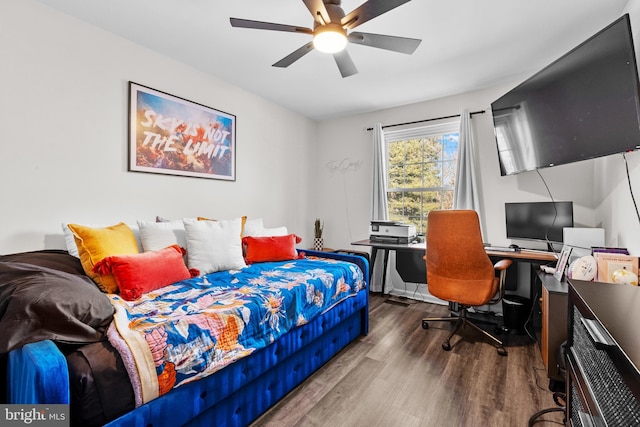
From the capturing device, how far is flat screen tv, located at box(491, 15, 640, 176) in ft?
4.89

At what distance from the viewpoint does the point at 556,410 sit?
160 centimetres

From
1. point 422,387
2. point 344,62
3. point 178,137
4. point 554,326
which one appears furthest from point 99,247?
point 554,326

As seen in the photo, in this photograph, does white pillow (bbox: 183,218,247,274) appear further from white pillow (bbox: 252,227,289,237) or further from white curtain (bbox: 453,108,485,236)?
white curtain (bbox: 453,108,485,236)

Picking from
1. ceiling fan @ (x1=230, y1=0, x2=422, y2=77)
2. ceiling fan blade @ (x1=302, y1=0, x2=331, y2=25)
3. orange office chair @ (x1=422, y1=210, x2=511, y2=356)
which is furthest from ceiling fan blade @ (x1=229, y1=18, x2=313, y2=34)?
orange office chair @ (x1=422, y1=210, x2=511, y2=356)

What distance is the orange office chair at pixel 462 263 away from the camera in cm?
231

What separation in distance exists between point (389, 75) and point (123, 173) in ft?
8.74

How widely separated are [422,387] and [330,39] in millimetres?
2288

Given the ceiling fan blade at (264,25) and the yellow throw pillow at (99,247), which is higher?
the ceiling fan blade at (264,25)

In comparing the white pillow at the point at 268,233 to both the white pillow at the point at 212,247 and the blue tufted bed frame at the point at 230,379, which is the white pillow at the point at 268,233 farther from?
the blue tufted bed frame at the point at 230,379

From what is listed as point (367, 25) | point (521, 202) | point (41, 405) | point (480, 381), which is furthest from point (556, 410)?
point (367, 25)

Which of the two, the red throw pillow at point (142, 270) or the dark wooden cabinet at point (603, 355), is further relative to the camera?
the red throw pillow at point (142, 270)

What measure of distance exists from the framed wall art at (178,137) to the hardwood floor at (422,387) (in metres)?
2.15

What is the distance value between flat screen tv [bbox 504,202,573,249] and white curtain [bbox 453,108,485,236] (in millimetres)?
359

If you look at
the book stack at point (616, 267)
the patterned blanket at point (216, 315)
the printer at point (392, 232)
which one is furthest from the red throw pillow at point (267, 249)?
the book stack at point (616, 267)
